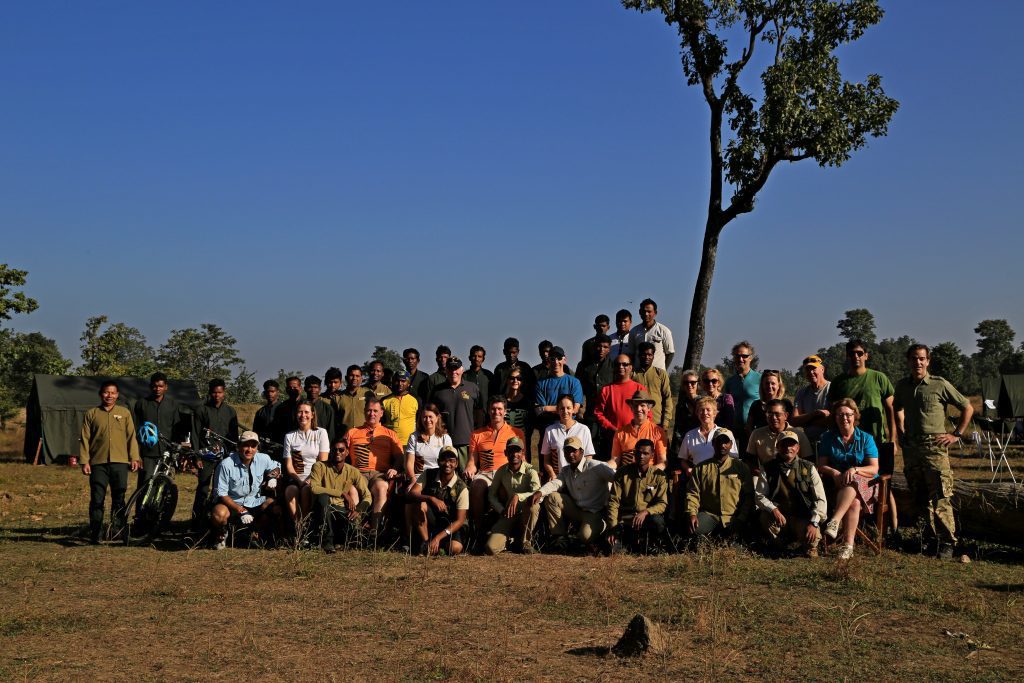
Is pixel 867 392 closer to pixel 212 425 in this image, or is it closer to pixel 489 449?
pixel 489 449

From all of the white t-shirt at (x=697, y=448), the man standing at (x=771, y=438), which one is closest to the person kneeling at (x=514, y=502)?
the white t-shirt at (x=697, y=448)

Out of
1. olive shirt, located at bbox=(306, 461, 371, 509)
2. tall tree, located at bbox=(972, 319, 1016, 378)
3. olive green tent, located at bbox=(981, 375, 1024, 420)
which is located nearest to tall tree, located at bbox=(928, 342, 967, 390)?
olive green tent, located at bbox=(981, 375, 1024, 420)

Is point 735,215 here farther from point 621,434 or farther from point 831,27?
point 621,434

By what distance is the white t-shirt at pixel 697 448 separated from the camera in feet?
32.4

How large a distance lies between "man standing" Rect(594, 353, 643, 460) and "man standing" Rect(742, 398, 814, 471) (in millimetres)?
1462

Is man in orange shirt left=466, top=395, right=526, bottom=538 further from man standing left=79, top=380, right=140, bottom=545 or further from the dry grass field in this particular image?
man standing left=79, top=380, right=140, bottom=545

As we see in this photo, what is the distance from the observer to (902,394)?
9.84 metres

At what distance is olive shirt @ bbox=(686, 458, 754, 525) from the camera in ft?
31.3

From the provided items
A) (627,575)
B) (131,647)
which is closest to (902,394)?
(627,575)

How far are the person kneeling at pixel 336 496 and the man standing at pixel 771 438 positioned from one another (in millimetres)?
3979

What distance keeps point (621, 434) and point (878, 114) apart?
12.0m

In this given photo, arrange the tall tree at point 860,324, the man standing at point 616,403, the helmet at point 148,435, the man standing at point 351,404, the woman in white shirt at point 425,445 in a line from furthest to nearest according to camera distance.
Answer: the tall tree at point 860,324, the man standing at point 351,404, the helmet at point 148,435, the man standing at point 616,403, the woman in white shirt at point 425,445

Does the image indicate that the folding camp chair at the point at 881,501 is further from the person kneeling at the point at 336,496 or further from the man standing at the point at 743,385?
the person kneeling at the point at 336,496

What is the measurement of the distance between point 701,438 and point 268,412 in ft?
18.0
